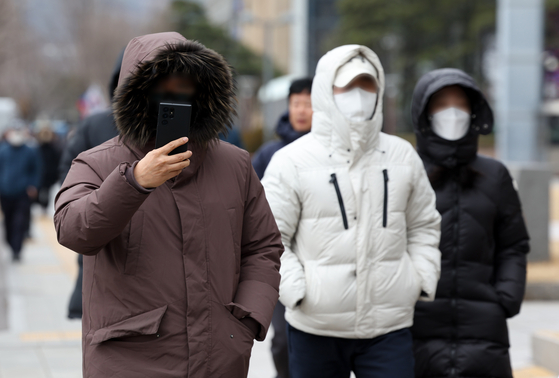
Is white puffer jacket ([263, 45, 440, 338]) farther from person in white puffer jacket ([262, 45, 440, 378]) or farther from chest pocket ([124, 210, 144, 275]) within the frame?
chest pocket ([124, 210, 144, 275])

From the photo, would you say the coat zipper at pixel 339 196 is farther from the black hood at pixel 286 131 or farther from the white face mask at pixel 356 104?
the black hood at pixel 286 131

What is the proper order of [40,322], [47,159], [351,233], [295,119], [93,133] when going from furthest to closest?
1. [47,159]
2. [40,322]
3. [295,119]
4. [93,133]
5. [351,233]

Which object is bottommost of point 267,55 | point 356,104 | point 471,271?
point 471,271

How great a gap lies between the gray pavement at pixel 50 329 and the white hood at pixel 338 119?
283 centimetres

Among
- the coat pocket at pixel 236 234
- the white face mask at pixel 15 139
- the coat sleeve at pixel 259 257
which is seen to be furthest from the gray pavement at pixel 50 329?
the coat pocket at pixel 236 234

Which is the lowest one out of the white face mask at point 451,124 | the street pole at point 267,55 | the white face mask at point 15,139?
the white face mask at point 15,139

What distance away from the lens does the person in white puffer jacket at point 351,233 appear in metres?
3.39

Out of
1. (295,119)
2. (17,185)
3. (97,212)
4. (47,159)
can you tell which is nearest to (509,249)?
(295,119)

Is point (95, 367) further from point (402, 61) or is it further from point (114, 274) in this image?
point (402, 61)

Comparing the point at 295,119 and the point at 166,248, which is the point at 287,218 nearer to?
the point at 166,248

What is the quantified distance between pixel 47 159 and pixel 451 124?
1606cm

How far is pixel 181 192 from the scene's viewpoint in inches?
99.9

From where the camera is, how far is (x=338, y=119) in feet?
11.6

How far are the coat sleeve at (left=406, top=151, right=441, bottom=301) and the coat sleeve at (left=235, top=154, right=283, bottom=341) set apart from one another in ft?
3.05
